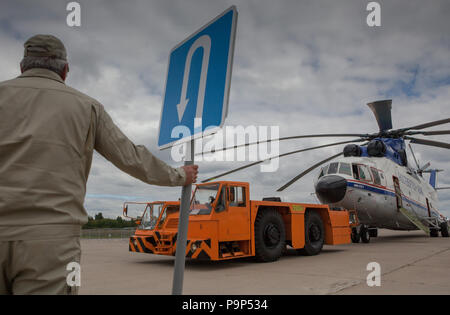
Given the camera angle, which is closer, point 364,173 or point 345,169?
point 345,169

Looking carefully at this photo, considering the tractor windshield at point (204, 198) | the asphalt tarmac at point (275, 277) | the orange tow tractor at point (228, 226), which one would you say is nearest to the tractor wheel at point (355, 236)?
the orange tow tractor at point (228, 226)

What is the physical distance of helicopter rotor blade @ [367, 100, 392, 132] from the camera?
53.1ft

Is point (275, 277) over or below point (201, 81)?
below

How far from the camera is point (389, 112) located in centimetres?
1645

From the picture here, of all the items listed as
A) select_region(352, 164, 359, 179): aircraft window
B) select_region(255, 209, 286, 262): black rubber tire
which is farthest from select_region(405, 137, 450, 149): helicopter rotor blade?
select_region(255, 209, 286, 262): black rubber tire

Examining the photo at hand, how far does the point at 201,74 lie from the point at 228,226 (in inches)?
227

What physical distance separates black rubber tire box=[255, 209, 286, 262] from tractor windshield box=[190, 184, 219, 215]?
1.26 m

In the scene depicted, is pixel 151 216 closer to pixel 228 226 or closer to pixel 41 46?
pixel 228 226

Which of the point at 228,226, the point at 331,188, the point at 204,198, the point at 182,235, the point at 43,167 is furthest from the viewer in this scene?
the point at 331,188

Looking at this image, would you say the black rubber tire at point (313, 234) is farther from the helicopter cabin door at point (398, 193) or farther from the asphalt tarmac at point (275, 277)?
the helicopter cabin door at point (398, 193)

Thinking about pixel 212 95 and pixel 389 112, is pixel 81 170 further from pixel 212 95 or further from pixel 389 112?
pixel 389 112

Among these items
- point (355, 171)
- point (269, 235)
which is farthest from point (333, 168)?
point (269, 235)

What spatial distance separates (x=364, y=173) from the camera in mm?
13852
